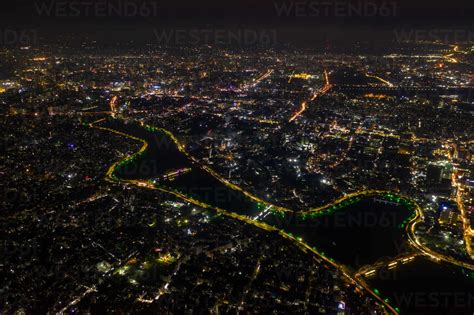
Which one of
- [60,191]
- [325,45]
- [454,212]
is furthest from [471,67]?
[60,191]

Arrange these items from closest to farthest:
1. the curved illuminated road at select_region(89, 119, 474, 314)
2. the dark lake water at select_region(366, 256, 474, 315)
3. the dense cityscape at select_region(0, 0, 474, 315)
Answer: the dark lake water at select_region(366, 256, 474, 315) → the dense cityscape at select_region(0, 0, 474, 315) → the curved illuminated road at select_region(89, 119, 474, 314)

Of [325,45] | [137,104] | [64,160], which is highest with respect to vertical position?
[325,45]

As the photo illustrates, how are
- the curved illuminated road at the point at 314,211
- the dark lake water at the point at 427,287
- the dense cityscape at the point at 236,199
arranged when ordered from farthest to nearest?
the curved illuminated road at the point at 314,211
the dense cityscape at the point at 236,199
the dark lake water at the point at 427,287

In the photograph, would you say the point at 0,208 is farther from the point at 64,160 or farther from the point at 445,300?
the point at 445,300

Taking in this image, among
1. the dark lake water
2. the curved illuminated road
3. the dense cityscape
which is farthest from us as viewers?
the curved illuminated road

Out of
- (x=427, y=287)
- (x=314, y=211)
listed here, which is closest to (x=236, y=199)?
(x=314, y=211)

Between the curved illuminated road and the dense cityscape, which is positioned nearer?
the dense cityscape

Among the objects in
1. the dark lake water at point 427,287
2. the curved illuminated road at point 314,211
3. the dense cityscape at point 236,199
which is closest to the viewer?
the dark lake water at point 427,287

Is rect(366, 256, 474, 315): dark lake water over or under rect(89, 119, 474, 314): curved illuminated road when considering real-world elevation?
under
